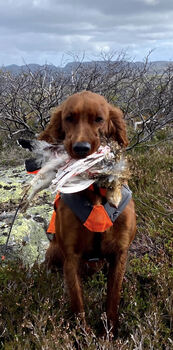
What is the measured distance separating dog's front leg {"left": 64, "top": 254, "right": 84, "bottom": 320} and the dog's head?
75cm

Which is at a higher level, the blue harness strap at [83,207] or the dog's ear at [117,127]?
the dog's ear at [117,127]

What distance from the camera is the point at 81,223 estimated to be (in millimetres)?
2191

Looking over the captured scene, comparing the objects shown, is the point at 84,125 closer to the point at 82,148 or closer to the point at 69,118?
the point at 69,118

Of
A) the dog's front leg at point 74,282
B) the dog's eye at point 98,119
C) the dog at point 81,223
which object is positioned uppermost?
the dog's eye at point 98,119

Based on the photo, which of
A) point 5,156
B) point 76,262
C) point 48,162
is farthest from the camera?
point 5,156

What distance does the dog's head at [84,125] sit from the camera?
6.60ft

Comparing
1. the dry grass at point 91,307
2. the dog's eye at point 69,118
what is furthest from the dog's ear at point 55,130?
the dry grass at point 91,307

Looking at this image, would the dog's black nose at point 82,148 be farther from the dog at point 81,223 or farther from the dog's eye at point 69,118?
the dog's eye at point 69,118

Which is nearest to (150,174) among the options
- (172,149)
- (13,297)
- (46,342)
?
(172,149)

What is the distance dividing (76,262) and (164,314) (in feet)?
2.46

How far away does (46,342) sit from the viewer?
6.26 ft

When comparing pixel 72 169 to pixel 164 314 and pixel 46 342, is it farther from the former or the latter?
pixel 164 314

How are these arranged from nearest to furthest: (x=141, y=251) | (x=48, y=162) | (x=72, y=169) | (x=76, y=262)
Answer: (x=72, y=169)
(x=48, y=162)
(x=76, y=262)
(x=141, y=251)

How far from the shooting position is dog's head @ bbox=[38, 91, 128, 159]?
201 cm
